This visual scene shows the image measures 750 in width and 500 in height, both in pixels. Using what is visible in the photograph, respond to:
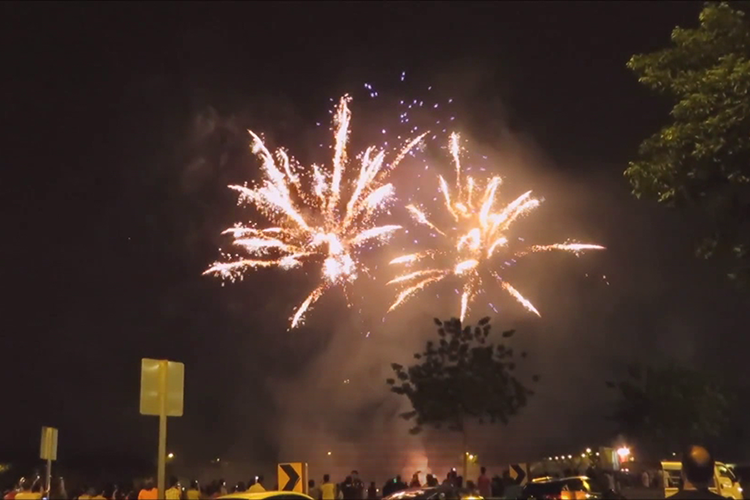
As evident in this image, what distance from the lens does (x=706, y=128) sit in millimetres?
14242

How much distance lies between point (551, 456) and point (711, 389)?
938 inches

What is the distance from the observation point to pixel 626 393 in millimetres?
70438

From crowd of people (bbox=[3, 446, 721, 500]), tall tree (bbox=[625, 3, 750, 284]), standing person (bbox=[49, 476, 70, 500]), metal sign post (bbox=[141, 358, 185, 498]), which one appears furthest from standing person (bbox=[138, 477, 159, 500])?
tall tree (bbox=[625, 3, 750, 284])

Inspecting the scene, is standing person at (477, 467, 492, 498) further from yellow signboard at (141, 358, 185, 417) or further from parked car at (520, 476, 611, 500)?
yellow signboard at (141, 358, 185, 417)

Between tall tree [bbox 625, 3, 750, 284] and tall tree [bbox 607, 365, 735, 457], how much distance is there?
54877 mm

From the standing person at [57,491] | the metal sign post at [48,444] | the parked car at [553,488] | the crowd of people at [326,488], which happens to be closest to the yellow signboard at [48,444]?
the metal sign post at [48,444]

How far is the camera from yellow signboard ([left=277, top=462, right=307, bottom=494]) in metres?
14.3

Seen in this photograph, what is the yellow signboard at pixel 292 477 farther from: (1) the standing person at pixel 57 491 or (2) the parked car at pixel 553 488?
(2) the parked car at pixel 553 488

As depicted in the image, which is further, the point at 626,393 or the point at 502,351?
the point at 626,393

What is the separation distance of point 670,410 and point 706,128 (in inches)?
2294

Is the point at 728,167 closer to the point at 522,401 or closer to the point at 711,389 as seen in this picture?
the point at 522,401

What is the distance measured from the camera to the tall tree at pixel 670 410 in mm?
66812

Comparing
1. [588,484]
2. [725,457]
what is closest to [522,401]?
[588,484]

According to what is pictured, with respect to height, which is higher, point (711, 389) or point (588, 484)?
point (711, 389)
